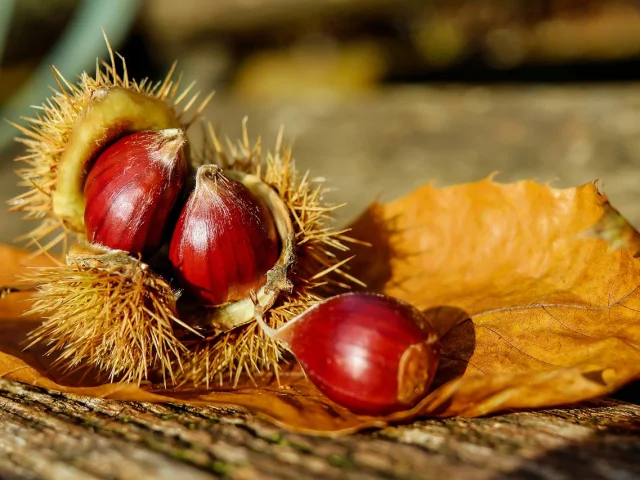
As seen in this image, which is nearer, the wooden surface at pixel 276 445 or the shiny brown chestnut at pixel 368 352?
the wooden surface at pixel 276 445

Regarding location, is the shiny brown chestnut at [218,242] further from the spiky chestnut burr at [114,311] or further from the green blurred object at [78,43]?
the green blurred object at [78,43]

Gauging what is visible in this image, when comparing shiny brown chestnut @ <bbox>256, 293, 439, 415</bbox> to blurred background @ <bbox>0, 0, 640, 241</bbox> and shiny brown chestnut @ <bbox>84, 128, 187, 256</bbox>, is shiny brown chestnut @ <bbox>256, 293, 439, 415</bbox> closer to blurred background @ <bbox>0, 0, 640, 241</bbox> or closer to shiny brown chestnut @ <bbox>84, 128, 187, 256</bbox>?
shiny brown chestnut @ <bbox>84, 128, 187, 256</bbox>

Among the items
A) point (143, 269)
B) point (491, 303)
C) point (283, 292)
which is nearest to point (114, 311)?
point (143, 269)

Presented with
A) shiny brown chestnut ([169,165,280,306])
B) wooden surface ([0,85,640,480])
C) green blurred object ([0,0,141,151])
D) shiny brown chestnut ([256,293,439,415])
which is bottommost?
wooden surface ([0,85,640,480])

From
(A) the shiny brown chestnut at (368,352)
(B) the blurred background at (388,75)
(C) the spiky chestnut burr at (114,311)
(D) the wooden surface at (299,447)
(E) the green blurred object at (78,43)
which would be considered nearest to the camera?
(D) the wooden surface at (299,447)

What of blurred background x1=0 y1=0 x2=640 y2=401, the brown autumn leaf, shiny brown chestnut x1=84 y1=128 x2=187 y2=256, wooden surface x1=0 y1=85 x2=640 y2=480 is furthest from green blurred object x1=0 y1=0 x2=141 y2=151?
wooden surface x1=0 y1=85 x2=640 y2=480

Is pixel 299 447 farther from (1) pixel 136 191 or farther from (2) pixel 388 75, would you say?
(2) pixel 388 75

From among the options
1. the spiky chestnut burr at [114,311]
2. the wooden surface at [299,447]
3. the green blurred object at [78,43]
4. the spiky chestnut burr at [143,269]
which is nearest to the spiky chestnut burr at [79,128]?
the spiky chestnut burr at [143,269]
